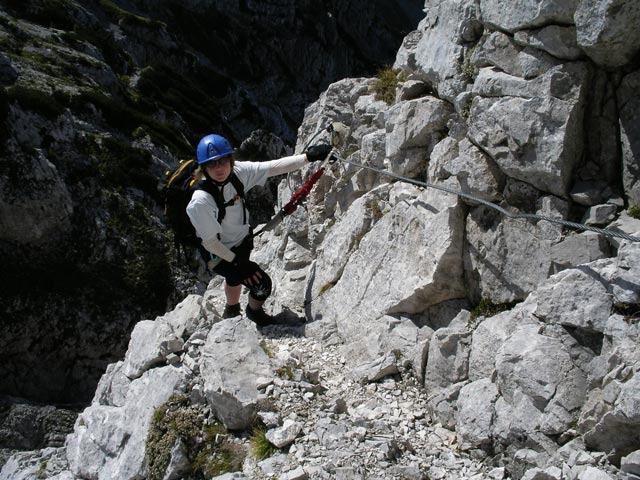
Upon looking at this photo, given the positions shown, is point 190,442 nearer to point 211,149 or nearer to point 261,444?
point 261,444

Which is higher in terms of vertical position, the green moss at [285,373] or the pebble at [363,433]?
the green moss at [285,373]

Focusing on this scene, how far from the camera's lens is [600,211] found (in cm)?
683

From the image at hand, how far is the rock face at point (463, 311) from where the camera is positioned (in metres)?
5.91

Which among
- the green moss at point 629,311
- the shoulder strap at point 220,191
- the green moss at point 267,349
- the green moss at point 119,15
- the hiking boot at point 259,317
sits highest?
the green moss at point 119,15

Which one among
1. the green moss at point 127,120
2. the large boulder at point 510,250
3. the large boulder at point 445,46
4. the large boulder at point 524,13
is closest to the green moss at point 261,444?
the large boulder at point 510,250

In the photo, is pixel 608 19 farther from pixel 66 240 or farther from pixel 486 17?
pixel 66 240

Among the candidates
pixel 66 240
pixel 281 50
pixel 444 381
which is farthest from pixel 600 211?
pixel 281 50

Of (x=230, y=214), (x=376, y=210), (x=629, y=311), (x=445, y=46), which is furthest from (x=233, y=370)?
(x=445, y=46)

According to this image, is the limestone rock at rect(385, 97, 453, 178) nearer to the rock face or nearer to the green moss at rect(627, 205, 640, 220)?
the rock face

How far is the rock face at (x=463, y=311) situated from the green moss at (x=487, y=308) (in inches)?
1.3

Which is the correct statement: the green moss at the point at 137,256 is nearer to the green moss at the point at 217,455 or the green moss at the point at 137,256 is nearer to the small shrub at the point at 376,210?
the small shrub at the point at 376,210

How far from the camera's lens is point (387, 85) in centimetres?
1266

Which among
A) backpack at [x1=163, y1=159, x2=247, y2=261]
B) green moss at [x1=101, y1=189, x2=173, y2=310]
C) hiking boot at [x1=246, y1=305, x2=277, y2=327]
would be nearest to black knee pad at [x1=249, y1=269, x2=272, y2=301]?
hiking boot at [x1=246, y1=305, x2=277, y2=327]

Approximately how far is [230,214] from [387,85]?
5.31m
